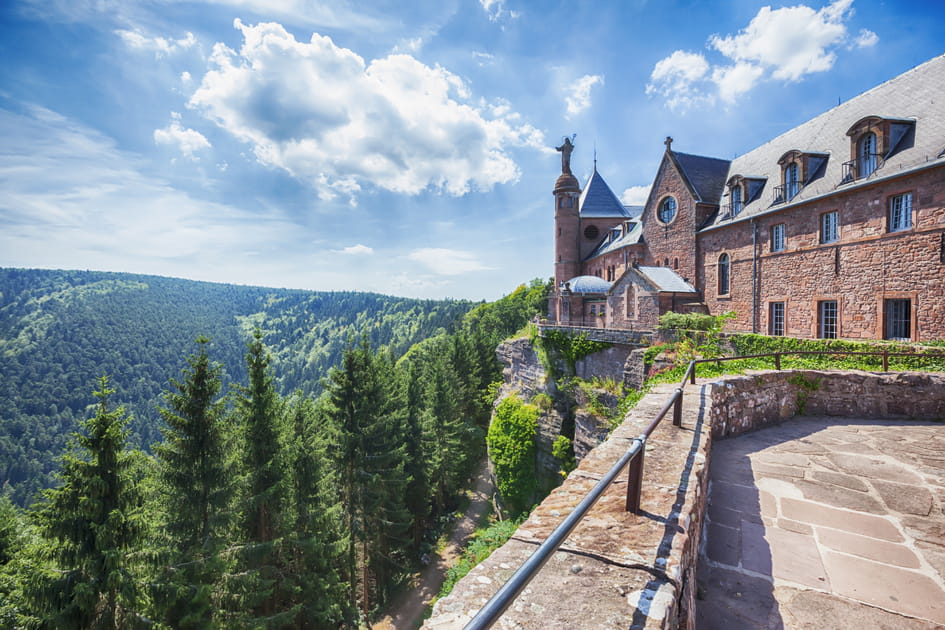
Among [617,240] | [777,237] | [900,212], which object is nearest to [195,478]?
[900,212]

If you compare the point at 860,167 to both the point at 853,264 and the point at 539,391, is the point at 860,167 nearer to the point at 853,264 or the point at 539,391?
the point at 853,264

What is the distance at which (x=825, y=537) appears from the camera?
3.04m

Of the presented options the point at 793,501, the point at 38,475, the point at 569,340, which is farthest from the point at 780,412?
the point at 38,475

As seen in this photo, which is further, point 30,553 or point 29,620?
point 30,553

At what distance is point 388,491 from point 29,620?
447 inches

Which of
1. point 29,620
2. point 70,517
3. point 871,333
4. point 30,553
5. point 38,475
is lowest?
point 38,475

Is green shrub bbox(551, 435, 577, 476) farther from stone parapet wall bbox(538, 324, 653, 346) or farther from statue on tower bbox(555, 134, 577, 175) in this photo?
statue on tower bbox(555, 134, 577, 175)

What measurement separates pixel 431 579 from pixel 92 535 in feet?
51.5

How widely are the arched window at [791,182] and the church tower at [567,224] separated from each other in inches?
698

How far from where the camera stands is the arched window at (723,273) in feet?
70.6

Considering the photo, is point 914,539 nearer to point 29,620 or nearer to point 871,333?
point 29,620

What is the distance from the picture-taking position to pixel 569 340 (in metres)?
17.9

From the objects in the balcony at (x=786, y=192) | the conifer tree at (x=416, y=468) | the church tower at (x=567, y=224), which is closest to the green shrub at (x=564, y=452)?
the conifer tree at (x=416, y=468)

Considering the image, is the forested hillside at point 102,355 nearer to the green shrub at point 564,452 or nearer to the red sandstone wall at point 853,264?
the green shrub at point 564,452
